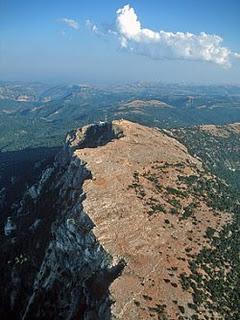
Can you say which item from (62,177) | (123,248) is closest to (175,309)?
(123,248)

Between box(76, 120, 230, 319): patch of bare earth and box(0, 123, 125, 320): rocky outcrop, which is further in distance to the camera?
box(0, 123, 125, 320): rocky outcrop

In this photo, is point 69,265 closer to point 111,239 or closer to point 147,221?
point 111,239

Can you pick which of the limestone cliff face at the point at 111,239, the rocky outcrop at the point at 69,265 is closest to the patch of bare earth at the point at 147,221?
the limestone cliff face at the point at 111,239

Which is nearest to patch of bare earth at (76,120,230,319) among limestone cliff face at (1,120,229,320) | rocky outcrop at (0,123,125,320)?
limestone cliff face at (1,120,229,320)

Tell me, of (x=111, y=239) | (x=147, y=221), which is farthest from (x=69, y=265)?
(x=147, y=221)

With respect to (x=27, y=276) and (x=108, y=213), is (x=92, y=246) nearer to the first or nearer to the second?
(x=108, y=213)

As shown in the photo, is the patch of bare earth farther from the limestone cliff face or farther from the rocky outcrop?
the rocky outcrop
